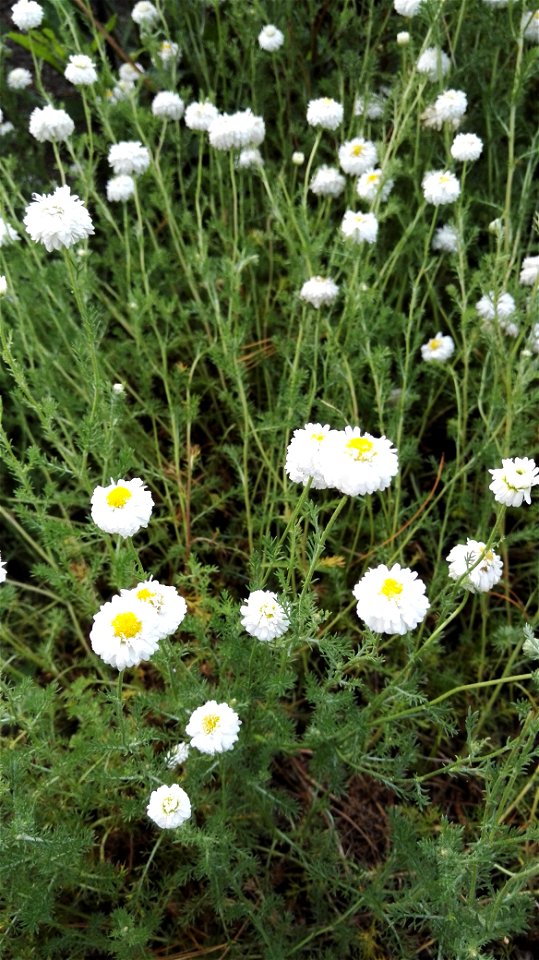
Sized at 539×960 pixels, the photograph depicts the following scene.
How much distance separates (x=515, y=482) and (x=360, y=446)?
0.89 feet

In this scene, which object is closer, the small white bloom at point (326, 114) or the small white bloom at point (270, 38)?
the small white bloom at point (326, 114)

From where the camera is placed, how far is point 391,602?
4.50ft

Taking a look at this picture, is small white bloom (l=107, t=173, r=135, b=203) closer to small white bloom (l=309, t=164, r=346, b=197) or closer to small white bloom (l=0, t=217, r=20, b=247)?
small white bloom (l=0, t=217, r=20, b=247)

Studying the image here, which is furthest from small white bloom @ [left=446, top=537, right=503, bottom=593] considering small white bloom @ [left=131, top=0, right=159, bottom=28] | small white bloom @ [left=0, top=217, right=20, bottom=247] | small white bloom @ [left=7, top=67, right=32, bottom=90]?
small white bloom @ [left=7, top=67, right=32, bottom=90]

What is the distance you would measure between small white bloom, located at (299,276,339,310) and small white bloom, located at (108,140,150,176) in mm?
632

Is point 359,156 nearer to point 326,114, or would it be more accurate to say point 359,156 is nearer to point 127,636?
point 326,114

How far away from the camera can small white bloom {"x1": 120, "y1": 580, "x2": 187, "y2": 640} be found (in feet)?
4.66

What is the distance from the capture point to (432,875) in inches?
63.2

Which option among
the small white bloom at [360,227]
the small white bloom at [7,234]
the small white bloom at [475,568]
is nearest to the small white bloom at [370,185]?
the small white bloom at [360,227]

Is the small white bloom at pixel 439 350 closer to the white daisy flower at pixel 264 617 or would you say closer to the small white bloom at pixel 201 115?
the small white bloom at pixel 201 115

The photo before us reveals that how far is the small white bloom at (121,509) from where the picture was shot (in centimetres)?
145

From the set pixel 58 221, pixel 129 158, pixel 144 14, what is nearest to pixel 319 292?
pixel 129 158

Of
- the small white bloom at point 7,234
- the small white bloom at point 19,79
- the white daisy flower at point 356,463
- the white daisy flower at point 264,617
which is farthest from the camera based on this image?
the small white bloom at point 19,79

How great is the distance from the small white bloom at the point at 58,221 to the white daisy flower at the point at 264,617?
0.77 m
